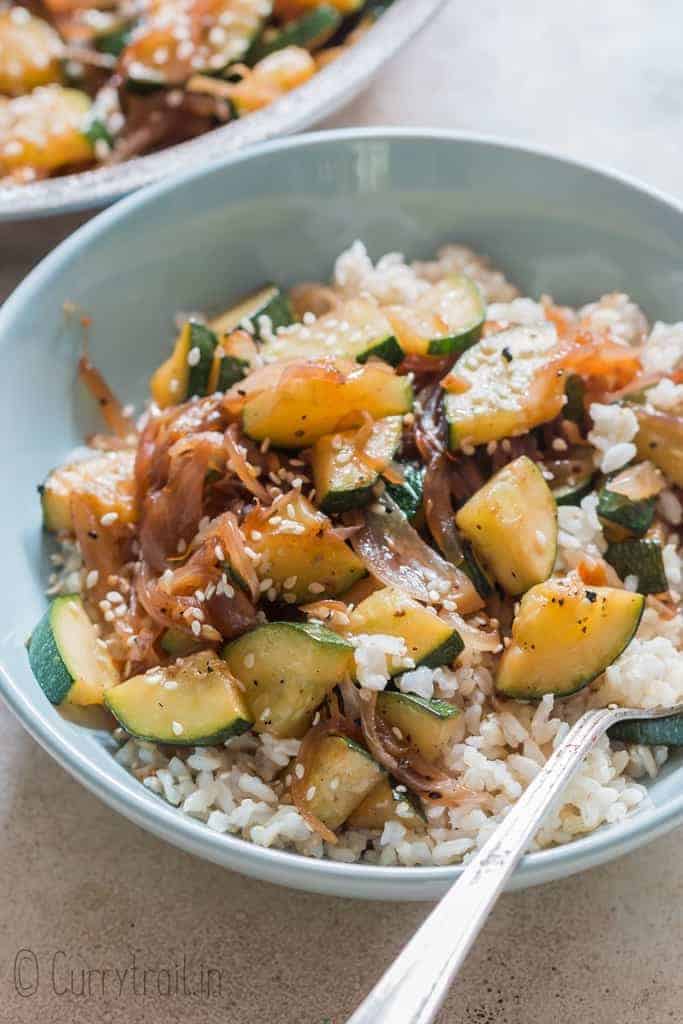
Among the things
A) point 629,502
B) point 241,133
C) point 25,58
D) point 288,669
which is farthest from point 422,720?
point 25,58

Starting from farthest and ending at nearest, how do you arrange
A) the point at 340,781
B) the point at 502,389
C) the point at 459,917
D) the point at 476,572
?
the point at 502,389 → the point at 476,572 → the point at 340,781 → the point at 459,917

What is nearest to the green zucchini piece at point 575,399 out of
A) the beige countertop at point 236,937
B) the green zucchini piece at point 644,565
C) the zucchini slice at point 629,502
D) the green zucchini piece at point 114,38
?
the zucchini slice at point 629,502

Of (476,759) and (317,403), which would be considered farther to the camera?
A: (317,403)

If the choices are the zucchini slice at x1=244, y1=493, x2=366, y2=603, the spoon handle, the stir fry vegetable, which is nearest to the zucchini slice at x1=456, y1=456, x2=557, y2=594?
the zucchini slice at x1=244, y1=493, x2=366, y2=603

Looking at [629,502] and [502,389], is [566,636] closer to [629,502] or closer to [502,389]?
[629,502]

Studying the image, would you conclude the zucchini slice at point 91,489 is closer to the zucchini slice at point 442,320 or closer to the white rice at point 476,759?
the white rice at point 476,759

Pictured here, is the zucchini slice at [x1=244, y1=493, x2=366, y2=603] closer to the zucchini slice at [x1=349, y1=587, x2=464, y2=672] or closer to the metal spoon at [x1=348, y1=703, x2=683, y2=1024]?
the zucchini slice at [x1=349, y1=587, x2=464, y2=672]

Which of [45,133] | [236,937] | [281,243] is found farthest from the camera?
[45,133]
